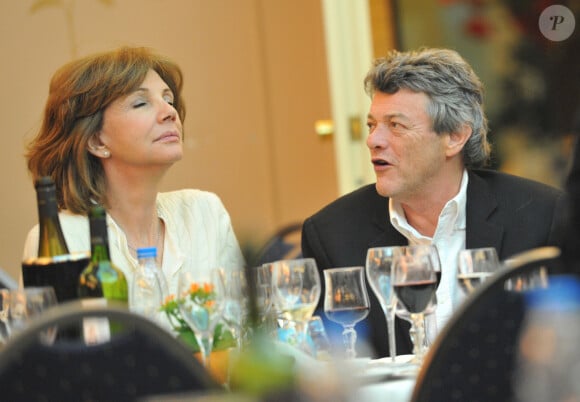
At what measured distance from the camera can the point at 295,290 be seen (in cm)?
248

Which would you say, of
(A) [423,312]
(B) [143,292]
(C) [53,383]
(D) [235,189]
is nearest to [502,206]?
(A) [423,312]

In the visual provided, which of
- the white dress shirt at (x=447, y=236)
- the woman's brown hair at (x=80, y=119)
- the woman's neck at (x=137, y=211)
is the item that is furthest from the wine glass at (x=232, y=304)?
the woman's brown hair at (x=80, y=119)

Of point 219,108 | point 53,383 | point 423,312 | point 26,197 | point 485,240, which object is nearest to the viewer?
point 53,383

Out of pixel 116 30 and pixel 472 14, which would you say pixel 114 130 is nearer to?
pixel 116 30

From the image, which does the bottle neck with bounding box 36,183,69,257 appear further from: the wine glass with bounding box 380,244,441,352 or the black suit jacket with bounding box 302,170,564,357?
the black suit jacket with bounding box 302,170,564,357

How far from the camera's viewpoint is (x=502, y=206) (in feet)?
11.1

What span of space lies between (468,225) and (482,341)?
1.63 m

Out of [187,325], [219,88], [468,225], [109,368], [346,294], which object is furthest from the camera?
[219,88]

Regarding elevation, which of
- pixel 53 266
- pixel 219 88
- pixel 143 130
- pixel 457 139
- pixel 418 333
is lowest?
pixel 418 333

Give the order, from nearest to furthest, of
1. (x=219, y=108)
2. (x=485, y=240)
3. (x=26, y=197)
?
(x=485, y=240) < (x=26, y=197) < (x=219, y=108)

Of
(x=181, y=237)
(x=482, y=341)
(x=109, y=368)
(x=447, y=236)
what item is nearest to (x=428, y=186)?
(x=447, y=236)

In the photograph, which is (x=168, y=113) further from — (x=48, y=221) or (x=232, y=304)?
(x=232, y=304)

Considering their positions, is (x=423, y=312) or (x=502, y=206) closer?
(x=423, y=312)

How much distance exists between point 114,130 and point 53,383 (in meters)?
1.90
